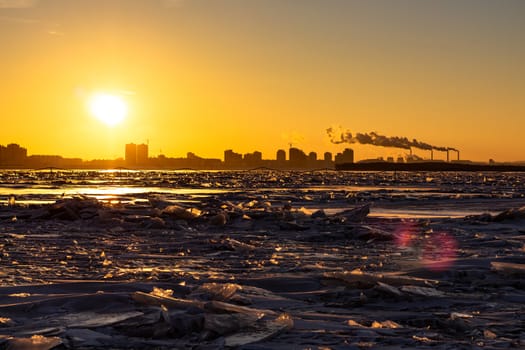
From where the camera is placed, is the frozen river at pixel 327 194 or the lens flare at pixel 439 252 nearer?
the lens flare at pixel 439 252

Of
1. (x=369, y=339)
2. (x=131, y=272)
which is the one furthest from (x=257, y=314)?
(x=131, y=272)

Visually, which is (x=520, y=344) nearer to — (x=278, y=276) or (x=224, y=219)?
(x=278, y=276)

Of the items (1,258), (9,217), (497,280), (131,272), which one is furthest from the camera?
(9,217)

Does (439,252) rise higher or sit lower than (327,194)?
higher

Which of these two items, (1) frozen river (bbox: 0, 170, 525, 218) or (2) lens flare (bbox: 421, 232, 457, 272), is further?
(1) frozen river (bbox: 0, 170, 525, 218)

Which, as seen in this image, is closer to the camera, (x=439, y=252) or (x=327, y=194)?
(x=439, y=252)

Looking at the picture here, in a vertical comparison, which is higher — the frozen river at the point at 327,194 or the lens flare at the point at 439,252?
the lens flare at the point at 439,252

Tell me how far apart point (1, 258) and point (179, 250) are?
8.47ft

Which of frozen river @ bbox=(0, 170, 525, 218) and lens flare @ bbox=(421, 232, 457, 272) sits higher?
lens flare @ bbox=(421, 232, 457, 272)

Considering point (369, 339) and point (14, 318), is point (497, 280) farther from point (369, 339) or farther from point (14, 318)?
point (14, 318)

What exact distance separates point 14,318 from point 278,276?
9.70ft

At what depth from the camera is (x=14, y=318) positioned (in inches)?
193

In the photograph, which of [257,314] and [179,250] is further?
[179,250]

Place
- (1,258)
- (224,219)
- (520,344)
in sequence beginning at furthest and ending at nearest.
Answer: (224,219) < (1,258) < (520,344)
